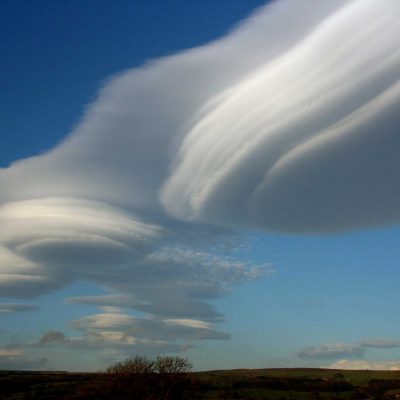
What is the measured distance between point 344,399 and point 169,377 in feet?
276

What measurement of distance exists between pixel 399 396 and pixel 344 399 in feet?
63.1

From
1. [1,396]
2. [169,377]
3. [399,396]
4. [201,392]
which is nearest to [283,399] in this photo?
[201,392]

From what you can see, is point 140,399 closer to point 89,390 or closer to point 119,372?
point 119,372

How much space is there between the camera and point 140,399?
13462 cm

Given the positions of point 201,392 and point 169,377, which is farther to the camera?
point 201,392

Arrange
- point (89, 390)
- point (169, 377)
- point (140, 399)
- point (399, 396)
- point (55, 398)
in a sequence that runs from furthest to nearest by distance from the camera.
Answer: point (399, 396), point (55, 398), point (89, 390), point (169, 377), point (140, 399)

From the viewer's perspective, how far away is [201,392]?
19075 centimetres

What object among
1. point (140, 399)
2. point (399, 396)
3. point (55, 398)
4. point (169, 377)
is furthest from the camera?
point (399, 396)

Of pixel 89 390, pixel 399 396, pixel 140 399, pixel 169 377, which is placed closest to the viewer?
pixel 140 399

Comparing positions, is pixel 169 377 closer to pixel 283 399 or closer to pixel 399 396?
pixel 283 399

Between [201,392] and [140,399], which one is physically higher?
[201,392]

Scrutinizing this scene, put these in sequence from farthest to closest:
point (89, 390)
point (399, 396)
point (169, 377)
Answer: point (399, 396)
point (89, 390)
point (169, 377)

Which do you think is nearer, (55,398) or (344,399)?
(55,398)

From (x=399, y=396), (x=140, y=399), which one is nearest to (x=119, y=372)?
(x=140, y=399)
